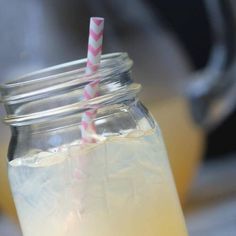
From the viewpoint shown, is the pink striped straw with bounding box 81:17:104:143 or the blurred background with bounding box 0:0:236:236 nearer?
the pink striped straw with bounding box 81:17:104:143

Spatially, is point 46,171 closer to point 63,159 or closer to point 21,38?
point 63,159

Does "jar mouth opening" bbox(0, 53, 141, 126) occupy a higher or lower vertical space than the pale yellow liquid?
higher

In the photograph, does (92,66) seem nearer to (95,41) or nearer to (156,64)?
(95,41)

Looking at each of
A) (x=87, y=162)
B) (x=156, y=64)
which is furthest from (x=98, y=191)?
(x=156, y=64)

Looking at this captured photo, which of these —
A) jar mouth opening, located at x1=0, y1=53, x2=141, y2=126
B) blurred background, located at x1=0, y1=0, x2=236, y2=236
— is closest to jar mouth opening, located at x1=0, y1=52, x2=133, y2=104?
jar mouth opening, located at x1=0, y1=53, x2=141, y2=126

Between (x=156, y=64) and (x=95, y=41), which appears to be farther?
(x=156, y=64)

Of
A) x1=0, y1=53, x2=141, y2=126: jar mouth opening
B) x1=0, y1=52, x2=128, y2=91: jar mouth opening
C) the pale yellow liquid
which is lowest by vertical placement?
the pale yellow liquid

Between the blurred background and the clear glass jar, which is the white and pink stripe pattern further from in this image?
the blurred background

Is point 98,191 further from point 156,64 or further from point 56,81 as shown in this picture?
point 156,64
